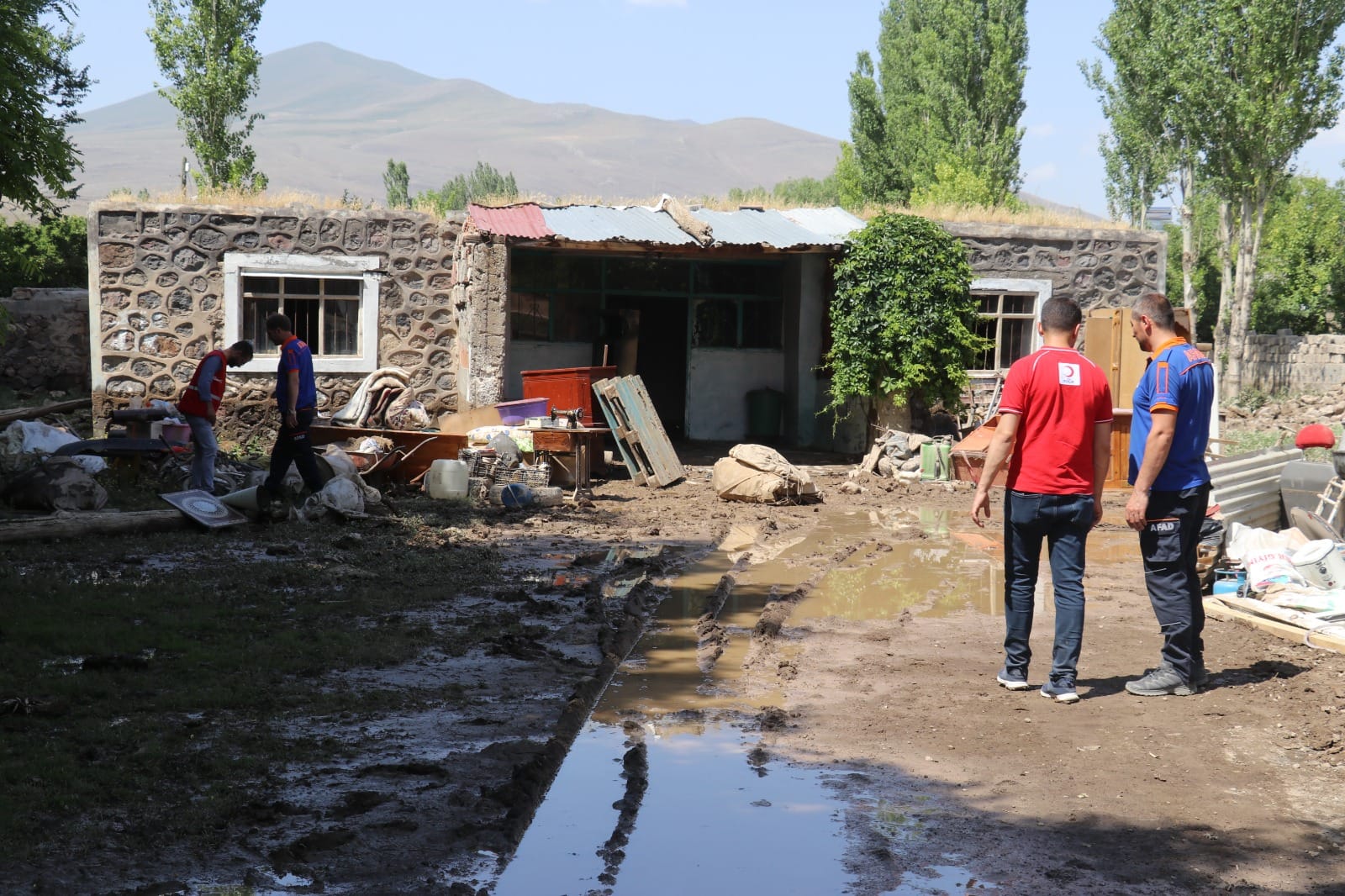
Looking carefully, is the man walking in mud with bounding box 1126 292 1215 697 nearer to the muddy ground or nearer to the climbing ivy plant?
the muddy ground

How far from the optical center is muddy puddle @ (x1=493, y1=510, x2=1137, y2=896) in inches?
150

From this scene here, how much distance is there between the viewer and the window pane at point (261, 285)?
15578mm

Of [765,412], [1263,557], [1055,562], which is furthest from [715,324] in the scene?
[1055,562]

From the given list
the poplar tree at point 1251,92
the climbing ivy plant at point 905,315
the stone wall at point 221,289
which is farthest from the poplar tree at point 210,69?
the poplar tree at point 1251,92

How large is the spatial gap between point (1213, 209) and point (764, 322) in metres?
32.8

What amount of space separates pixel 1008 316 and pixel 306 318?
1020 centimetres

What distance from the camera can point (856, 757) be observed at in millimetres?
4891

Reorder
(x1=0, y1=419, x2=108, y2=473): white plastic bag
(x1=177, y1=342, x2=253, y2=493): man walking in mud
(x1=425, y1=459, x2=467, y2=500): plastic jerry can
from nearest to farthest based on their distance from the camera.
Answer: (x1=177, y1=342, x2=253, y2=493): man walking in mud
(x1=425, y1=459, x2=467, y2=500): plastic jerry can
(x1=0, y1=419, x2=108, y2=473): white plastic bag

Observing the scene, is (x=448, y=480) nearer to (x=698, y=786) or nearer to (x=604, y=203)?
(x=604, y=203)

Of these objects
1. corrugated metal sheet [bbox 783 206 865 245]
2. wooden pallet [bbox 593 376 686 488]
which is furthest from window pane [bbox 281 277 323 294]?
corrugated metal sheet [bbox 783 206 865 245]

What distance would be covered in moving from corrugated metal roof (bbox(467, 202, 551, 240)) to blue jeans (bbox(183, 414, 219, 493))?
4685mm

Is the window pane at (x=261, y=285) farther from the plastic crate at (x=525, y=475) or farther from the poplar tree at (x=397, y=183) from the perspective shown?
the poplar tree at (x=397, y=183)

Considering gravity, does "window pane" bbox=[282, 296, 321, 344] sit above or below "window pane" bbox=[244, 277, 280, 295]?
below

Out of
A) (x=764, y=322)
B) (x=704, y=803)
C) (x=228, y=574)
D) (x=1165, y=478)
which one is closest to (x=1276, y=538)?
(x=1165, y=478)
